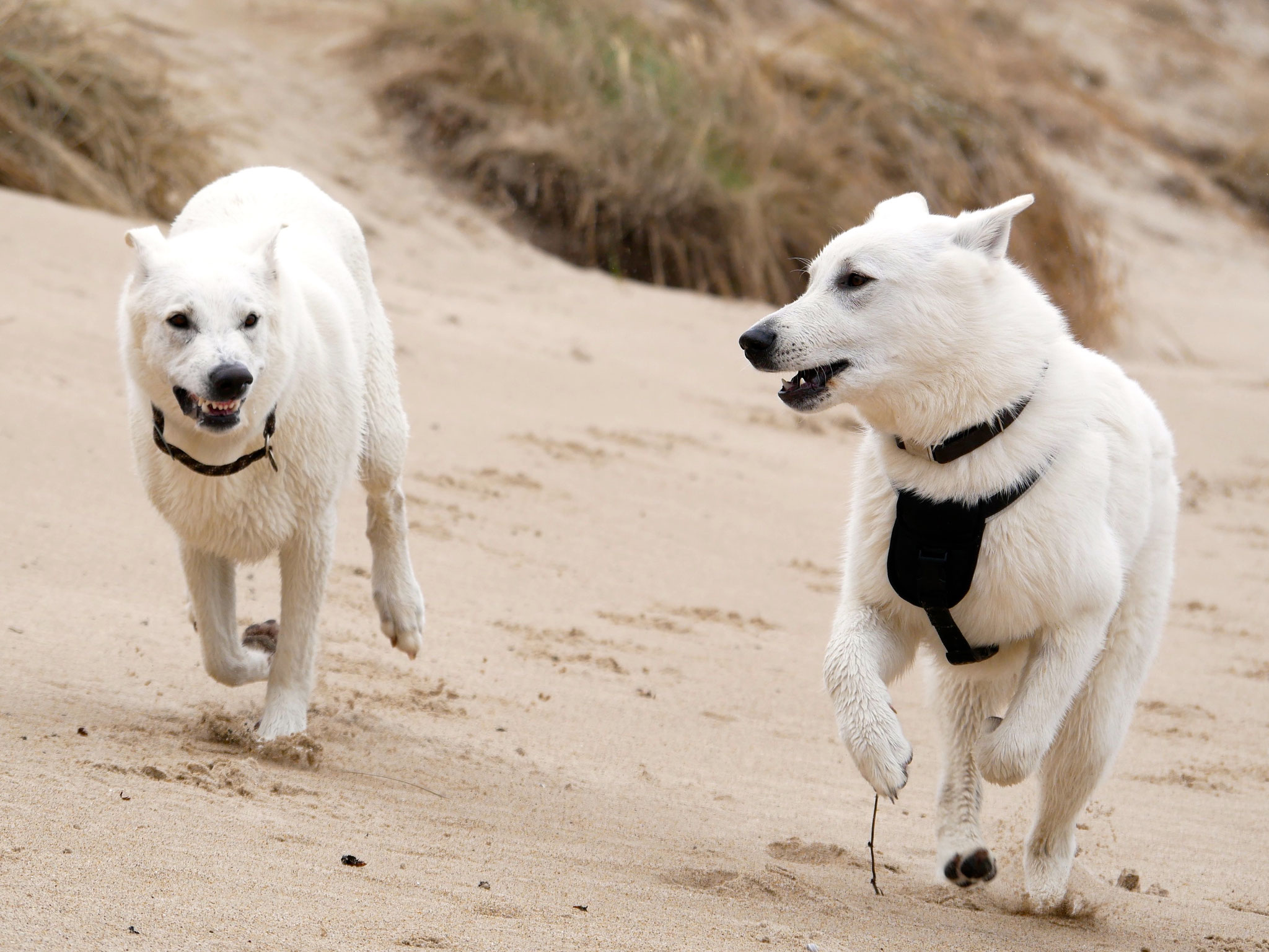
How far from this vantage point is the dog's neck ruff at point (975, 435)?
12.1 feet

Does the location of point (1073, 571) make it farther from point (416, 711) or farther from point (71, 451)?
point (71, 451)

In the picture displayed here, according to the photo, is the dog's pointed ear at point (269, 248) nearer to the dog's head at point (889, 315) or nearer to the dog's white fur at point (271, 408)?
the dog's white fur at point (271, 408)

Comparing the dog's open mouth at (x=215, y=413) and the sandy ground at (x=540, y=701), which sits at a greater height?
the dog's open mouth at (x=215, y=413)

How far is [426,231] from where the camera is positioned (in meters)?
11.5

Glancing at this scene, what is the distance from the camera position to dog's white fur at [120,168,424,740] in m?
3.77

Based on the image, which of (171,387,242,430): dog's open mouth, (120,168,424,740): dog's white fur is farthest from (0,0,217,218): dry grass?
(171,387,242,430): dog's open mouth

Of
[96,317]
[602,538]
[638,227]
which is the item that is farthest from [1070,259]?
[96,317]

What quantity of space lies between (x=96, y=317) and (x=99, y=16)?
5.61 meters

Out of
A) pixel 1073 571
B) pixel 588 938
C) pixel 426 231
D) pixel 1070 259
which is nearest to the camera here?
pixel 588 938

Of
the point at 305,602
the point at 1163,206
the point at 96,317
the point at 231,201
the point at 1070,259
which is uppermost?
the point at 231,201

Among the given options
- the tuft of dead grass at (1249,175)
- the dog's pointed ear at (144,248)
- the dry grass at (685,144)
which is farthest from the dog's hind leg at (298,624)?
the tuft of dead grass at (1249,175)

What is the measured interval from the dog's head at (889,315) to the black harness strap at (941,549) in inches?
13.3

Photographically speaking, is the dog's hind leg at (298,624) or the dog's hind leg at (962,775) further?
the dog's hind leg at (298,624)

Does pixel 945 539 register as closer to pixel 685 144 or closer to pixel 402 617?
pixel 402 617
